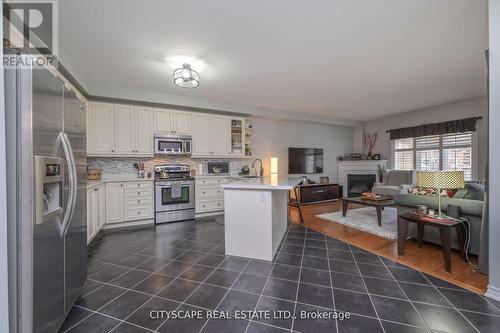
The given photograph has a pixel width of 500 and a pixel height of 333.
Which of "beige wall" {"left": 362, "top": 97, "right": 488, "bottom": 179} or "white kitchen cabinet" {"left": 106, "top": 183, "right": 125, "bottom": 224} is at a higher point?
"beige wall" {"left": 362, "top": 97, "right": 488, "bottom": 179}

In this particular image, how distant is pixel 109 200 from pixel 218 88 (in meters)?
2.81

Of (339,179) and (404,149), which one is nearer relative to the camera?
(404,149)

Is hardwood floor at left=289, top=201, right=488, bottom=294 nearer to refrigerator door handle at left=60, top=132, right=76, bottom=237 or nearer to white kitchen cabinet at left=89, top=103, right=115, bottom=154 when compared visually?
refrigerator door handle at left=60, top=132, right=76, bottom=237

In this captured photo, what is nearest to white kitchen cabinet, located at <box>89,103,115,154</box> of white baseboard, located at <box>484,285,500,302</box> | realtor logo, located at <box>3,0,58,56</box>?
realtor logo, located at <box>3,0,58,56</box>

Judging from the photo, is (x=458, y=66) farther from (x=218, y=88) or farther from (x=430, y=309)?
(x=218, y=88)

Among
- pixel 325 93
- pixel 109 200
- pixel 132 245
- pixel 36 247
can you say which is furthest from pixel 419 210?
pixel 109 200

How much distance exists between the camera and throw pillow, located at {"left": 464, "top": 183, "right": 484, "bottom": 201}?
265 centimetres

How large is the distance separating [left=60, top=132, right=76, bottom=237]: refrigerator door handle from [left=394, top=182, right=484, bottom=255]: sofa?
3866mm

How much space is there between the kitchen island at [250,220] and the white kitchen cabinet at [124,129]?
2531mm

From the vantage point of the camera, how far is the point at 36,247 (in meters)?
1.09

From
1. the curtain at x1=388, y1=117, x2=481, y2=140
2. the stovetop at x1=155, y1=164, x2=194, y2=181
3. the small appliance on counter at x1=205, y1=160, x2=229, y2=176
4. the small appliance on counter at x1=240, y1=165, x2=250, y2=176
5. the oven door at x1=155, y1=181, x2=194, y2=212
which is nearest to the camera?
the oven door at x1=155, y1=181, x2=194, y2=212

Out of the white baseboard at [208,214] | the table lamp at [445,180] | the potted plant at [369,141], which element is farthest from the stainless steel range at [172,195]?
the potted plant at [369,141]

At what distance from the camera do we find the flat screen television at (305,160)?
6.21 meters

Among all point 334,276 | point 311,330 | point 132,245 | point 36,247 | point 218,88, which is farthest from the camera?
point 218,88
